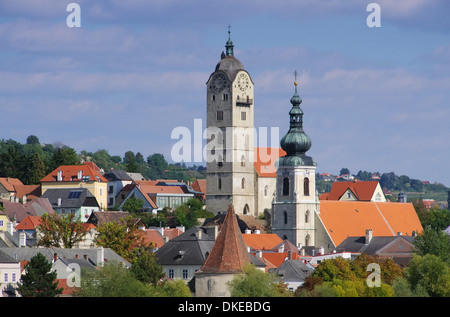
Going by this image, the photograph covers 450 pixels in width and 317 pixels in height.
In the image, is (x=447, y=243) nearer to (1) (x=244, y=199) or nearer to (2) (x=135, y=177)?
(1) (x=244, y=199)

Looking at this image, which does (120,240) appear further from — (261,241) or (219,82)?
(219,82)

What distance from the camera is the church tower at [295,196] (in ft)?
382

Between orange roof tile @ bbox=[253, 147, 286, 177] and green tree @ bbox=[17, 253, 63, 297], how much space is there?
60.9 metres

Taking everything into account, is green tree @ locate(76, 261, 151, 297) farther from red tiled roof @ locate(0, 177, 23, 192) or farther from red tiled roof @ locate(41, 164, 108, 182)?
red tiled roof @ locate(0, 177, 23, 192)

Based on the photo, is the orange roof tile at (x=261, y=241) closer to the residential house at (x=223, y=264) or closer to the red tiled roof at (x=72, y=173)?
the residential house at (x=223, y=264)

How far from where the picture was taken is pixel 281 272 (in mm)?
93188

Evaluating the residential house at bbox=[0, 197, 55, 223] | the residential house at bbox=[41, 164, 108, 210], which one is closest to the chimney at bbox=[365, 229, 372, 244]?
the residential house at bbox=[0, 197, 55, 223]

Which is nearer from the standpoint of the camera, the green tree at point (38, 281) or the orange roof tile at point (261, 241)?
the green tree at point (38, 281)

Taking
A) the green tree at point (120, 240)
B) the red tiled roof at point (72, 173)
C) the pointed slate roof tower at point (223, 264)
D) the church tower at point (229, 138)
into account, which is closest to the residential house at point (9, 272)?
the pointed slate roof tower at point (223, 264)

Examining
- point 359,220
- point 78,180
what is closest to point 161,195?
point 78,180

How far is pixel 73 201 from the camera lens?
141750 mm

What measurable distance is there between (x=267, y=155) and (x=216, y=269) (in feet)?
210

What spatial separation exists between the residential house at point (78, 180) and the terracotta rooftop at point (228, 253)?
66113mm
